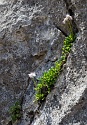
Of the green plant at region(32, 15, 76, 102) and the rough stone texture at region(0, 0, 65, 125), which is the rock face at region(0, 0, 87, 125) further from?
the green plant at region(32, 15, 76, 102)

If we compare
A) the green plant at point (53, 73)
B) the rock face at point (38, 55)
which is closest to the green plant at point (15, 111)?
the rock face at point (38, 55)

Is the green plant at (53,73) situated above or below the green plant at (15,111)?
above

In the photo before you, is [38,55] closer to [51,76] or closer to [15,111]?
[51,76]

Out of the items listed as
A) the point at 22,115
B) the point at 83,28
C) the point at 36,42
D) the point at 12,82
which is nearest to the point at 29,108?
the point at 22,115

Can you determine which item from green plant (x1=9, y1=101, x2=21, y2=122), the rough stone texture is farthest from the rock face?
green plant (x1=9, y1=101, x2=21, y2=122)

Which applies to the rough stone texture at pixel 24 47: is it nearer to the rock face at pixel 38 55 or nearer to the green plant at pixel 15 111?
the rock face at pixel 38 55
